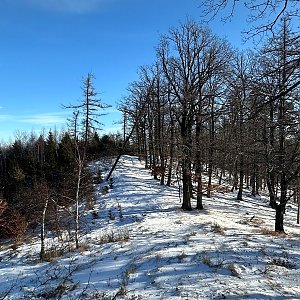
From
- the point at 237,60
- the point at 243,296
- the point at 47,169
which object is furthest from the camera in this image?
the point at 47,169

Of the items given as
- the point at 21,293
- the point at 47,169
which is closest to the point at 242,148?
the point at 21,293

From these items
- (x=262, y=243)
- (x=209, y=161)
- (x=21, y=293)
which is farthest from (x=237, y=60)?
(x=21, y=293)

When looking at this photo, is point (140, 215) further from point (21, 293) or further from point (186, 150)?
point (21, 293)

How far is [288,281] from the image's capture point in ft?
22.5

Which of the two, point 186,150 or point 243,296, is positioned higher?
point 186,150

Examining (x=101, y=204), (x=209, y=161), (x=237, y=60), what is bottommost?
(x=101, y=204)

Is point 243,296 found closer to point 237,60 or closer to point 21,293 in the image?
point 21,293

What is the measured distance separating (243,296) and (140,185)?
21.6 m

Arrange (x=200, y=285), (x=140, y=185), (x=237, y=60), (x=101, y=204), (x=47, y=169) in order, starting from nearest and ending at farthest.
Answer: (x=200, y=285) < (x=101, y=204) < (x=237, y=60) < (x=140, y=185) < (x=47, y=169)

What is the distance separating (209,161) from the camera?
67.5ft

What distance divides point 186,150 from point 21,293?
41.1ft

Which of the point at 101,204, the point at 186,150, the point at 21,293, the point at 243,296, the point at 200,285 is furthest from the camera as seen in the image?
the point at 101,204

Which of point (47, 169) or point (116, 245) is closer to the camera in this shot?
point (116, 245)

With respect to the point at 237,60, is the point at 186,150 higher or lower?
lower
